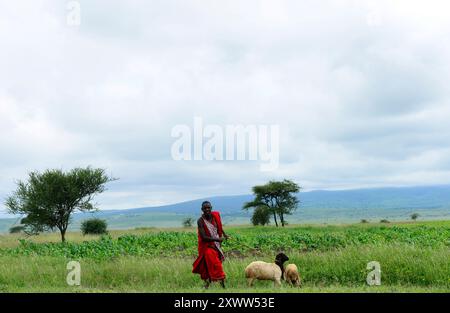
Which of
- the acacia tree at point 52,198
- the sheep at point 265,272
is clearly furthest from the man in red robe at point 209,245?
the acacia tree at point 52,198

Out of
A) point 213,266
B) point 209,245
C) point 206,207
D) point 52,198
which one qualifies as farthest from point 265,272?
point 52,198

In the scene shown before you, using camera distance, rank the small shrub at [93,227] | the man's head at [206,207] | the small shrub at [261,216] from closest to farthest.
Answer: the man's head at [206,207]
the small shrub at [93,227]
the small shrub at [261,216]

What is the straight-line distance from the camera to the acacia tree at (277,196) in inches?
3164

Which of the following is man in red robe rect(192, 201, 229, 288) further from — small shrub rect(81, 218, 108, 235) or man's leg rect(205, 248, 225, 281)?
small shrub rect(81, 218, 108, 235)

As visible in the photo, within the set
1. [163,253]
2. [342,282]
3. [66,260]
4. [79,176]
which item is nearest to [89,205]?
[79,176]

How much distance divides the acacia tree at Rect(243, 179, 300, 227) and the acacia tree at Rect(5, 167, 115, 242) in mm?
37189

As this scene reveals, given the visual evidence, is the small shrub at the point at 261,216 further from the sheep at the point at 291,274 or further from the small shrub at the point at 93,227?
the sheep at the point at 291,274

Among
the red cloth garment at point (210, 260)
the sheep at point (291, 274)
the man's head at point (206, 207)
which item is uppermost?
the man's head at point (206, 207)

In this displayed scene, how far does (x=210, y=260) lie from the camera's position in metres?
16.0

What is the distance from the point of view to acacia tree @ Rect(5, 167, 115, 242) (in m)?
45.5

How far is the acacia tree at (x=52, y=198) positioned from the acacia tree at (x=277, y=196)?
122ft

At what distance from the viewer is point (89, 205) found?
47.4 meters

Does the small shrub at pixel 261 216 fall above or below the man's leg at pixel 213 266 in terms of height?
above
